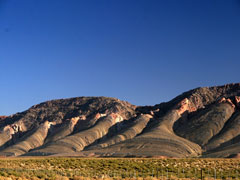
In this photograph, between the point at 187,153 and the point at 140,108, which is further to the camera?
the point at 140,108

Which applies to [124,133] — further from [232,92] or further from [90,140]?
[232,92]

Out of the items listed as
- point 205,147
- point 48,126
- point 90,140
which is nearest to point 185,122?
point 205,147

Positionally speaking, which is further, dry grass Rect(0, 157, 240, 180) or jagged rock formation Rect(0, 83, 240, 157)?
jagged rock formation Rect(0, 83, 240, 157)

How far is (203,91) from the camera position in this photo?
169 meters

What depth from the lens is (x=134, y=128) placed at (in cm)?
14938

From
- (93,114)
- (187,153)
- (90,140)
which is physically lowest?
(187,153)

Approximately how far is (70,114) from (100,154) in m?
73.9

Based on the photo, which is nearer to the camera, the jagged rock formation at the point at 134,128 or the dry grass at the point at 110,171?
the dry grass at the point at 110,171

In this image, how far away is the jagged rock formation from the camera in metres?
121

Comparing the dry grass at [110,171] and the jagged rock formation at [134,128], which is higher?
the jagged rock formation at [134,128]

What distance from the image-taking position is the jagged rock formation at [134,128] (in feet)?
397

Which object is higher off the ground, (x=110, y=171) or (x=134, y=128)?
(x=134, y=128)

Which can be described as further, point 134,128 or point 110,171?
point 134,128

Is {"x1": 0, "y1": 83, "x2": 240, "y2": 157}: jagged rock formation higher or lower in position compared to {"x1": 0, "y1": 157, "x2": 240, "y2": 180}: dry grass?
higher
